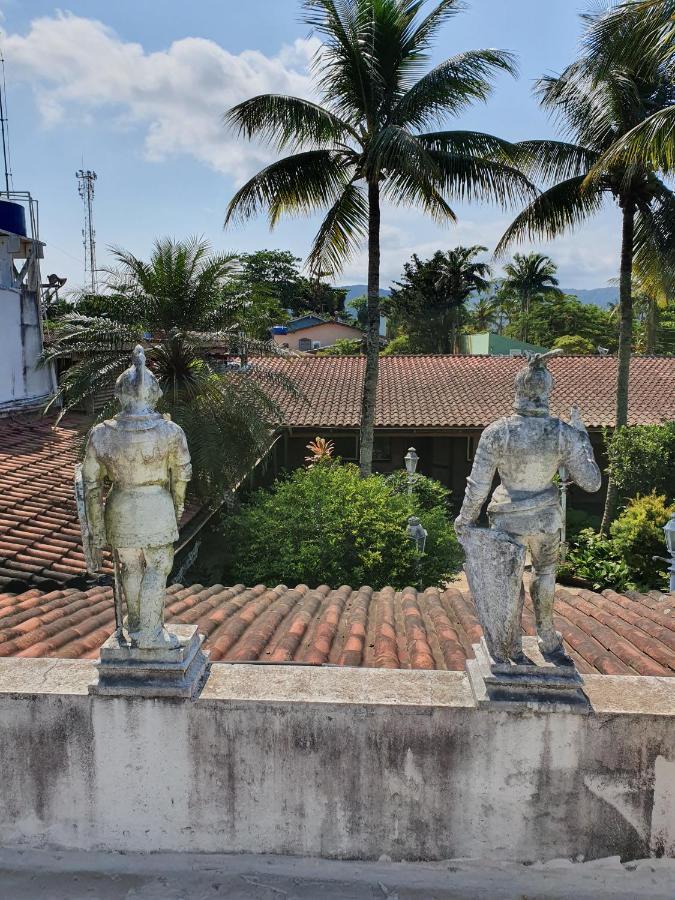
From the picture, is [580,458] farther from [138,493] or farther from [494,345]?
[494,345]

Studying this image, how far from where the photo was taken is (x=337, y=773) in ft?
10.2

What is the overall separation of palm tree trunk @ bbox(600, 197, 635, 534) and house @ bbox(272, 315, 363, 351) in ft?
114

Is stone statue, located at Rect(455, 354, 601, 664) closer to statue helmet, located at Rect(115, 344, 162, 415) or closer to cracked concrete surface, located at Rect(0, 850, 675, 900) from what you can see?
cracked concrete surface, located at Rect(0, 850, 675, 900)

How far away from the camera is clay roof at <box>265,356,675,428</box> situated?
18.0 metres

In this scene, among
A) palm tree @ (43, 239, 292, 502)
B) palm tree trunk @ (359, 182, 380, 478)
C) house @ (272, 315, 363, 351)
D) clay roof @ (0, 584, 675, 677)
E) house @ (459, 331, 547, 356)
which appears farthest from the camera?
house @ (272, 315, 363, 351)

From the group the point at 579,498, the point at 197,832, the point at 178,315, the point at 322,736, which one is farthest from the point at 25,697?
the point at 579,498

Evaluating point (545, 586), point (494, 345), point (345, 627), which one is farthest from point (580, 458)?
point (494, 345)

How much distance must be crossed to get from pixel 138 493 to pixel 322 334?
4668cm

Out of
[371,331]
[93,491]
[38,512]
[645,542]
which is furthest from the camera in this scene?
[371,331]

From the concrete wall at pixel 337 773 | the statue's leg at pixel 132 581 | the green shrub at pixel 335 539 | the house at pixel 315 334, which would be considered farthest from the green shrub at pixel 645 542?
the house at pixel 315 334

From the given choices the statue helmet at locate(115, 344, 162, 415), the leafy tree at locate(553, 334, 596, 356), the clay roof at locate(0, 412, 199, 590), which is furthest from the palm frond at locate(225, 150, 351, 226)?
the leafy tree at locate(553, 334, 596, 356)

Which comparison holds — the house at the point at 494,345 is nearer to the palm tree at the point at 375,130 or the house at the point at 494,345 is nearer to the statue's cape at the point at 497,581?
the palm tree at the point at 375,130

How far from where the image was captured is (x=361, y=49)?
11758mm

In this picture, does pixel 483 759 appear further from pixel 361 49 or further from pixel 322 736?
pixel 361 49
